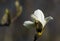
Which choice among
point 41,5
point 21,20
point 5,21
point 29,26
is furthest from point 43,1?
point 29,26

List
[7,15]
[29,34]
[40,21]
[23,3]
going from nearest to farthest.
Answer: [40,21] < [7,15] < [29,34] < [23,3]

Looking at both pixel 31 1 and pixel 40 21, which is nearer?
pixel 40 21

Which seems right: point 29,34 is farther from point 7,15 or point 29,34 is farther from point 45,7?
point 7,15

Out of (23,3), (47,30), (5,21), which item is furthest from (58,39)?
(5,21)

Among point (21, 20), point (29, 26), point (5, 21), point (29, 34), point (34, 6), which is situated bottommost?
point (29, 26)

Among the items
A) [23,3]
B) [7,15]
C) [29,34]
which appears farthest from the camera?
[23,3]

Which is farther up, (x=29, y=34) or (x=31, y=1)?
(x=31, y=1)
